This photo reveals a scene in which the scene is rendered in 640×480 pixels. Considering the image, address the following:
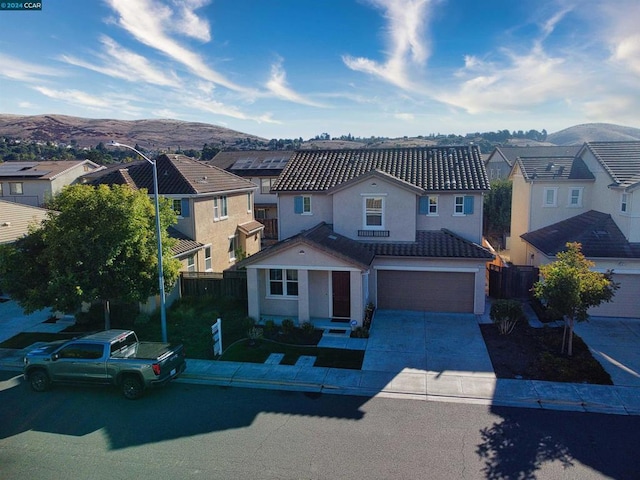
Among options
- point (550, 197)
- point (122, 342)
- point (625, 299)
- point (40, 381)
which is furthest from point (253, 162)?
point (40, 381)

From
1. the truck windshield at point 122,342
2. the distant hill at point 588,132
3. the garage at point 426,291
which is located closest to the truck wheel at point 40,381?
the truck windshield at point 122,342

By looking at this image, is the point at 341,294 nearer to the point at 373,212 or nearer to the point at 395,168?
the point at 373,212

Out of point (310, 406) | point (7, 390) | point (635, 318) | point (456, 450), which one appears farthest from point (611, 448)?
point (7, 390)

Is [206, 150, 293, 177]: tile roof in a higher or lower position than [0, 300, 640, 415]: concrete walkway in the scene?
higher

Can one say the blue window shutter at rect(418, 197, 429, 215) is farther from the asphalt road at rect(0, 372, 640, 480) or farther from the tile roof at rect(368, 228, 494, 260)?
the asphalt road at rect(0, 372, 640, 480)

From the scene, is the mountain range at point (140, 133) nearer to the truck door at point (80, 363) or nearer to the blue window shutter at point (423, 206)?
the blue window shutter at point (423, 206)

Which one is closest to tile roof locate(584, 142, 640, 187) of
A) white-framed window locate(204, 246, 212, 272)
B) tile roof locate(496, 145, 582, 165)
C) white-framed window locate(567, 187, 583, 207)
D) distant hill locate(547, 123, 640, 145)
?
white-framed window locate(567, 187, 583, 207)
